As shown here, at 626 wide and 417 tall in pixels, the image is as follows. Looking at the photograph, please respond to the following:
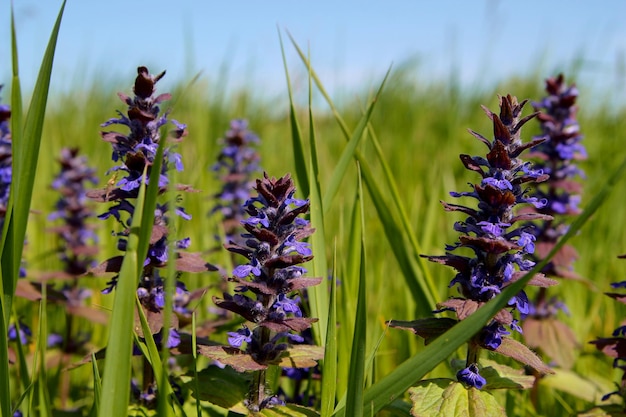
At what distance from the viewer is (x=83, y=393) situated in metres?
2.30

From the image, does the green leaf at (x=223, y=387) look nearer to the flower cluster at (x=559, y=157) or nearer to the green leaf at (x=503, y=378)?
the green leaf at (x=503, y=378)

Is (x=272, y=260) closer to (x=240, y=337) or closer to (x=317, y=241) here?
(x=240, y=337)

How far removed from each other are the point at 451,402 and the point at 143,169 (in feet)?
2.73

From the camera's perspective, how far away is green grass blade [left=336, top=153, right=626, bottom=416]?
3.22 feet

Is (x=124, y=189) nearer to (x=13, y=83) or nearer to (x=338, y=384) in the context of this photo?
(x=13, y=83)

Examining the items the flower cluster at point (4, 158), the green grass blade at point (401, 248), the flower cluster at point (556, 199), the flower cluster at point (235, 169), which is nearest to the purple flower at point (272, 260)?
the green grass blade at point (401, 248)

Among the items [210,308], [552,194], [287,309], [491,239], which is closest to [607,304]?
[552,194]

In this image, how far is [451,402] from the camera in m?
1.26

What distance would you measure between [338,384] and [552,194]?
1.55 m

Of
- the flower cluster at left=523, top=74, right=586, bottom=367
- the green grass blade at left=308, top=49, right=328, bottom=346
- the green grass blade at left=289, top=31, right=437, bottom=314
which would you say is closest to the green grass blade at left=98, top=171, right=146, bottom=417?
the green grass blade at left=308, top=49, right=328, bottom=346

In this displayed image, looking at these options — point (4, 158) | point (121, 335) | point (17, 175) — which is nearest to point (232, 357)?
point (121, 335)

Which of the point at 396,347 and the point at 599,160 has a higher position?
the point at 599,160

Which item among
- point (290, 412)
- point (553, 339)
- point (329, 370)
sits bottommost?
point (553, 339)

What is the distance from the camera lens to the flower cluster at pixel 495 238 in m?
1.28
